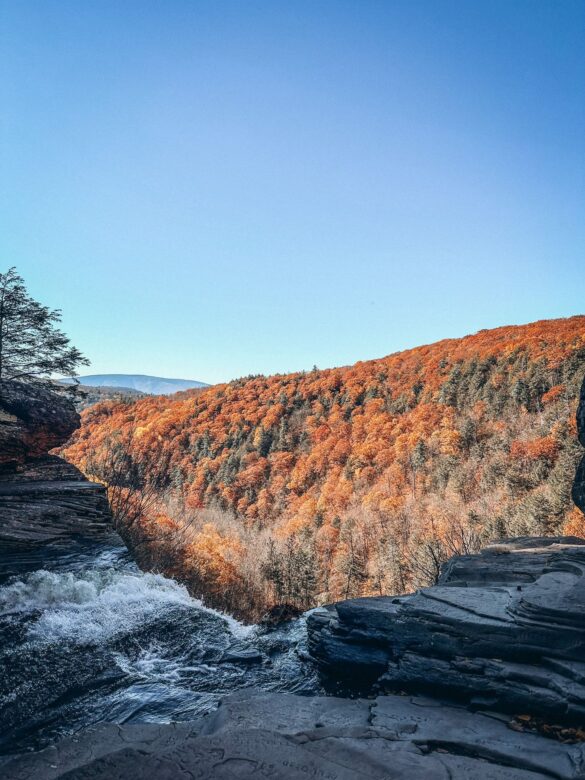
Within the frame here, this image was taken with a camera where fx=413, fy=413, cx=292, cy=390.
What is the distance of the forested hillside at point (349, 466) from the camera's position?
34.0 m

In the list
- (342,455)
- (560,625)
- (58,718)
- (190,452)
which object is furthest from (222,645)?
(190,452)

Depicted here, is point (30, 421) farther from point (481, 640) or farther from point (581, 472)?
point (581, 472)

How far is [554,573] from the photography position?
1020 cm

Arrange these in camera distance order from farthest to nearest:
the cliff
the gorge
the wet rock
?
the wet rock, the gorge, the cliff

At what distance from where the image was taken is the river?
7965mm

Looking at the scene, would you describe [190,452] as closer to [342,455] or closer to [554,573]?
[342,455]

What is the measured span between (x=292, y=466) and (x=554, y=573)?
2846 inches

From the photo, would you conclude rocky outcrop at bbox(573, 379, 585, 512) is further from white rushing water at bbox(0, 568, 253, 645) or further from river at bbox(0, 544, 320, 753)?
white rushing water at bbox(0, 568, 253, 645)

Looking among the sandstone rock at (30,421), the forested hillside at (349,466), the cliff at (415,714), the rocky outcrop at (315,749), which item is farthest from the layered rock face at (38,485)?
the rocky outcrop at (315,749)

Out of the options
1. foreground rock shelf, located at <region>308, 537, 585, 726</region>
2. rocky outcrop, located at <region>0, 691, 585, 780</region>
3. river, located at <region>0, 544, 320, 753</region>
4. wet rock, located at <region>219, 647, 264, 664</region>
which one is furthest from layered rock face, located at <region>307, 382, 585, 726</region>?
wet rock, located at <region>219, 647, 264, 664</region>

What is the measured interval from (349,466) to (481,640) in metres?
64.7

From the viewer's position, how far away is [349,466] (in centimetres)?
7181

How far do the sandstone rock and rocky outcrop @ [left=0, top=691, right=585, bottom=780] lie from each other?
11.3m

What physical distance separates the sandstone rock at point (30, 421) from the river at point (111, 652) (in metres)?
4.08
